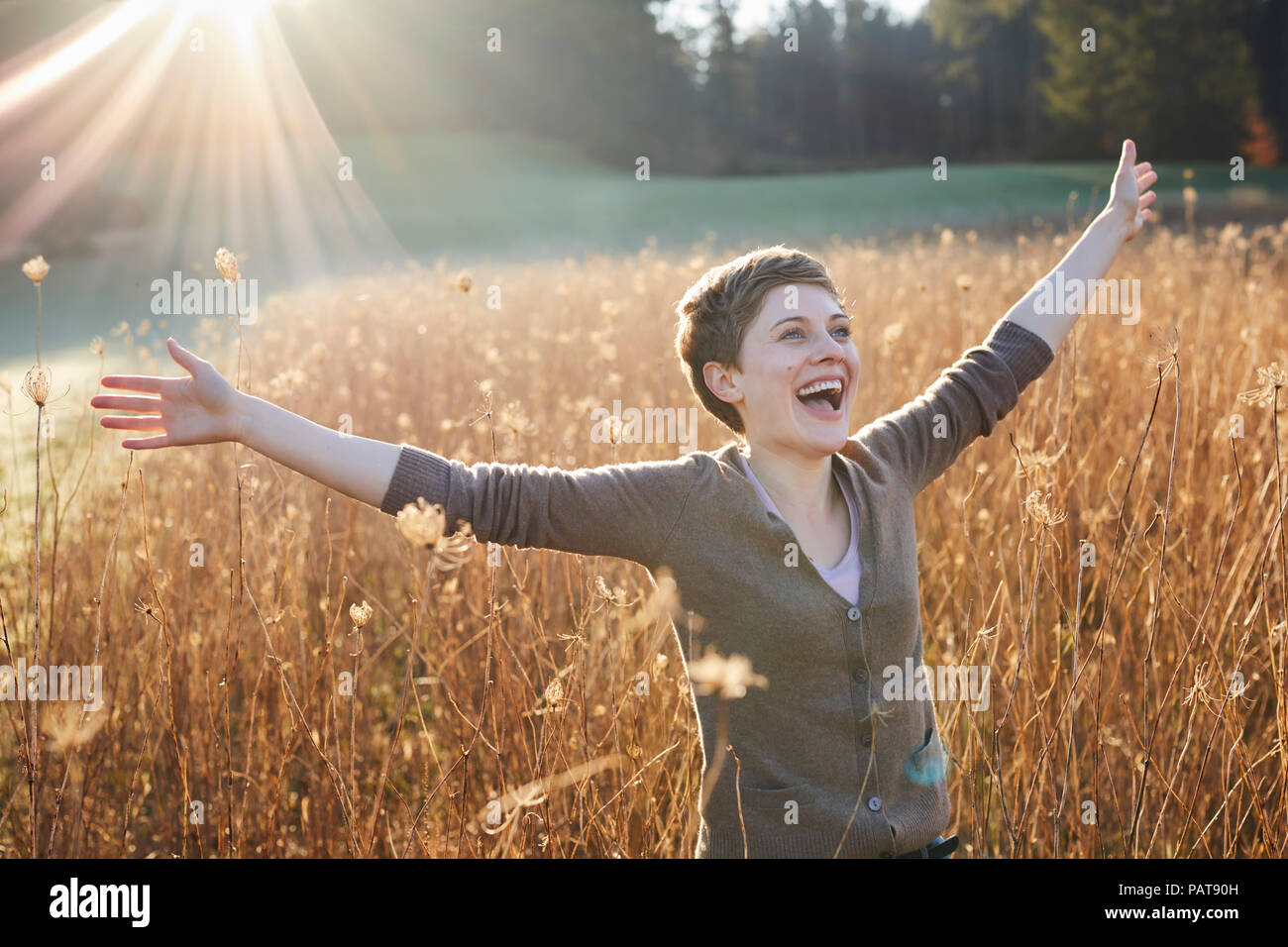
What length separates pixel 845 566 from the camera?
1550 mm

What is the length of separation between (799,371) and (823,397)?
0.10 meters

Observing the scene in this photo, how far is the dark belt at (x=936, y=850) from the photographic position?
147cm

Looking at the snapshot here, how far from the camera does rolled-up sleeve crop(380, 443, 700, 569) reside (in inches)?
55.1

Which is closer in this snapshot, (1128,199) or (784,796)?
(784,796)

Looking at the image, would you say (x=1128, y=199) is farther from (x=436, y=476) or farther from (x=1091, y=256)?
(x=436, y=476)

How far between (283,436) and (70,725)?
44cm

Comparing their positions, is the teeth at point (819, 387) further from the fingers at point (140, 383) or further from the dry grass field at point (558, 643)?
the fingers at point (140, 383)

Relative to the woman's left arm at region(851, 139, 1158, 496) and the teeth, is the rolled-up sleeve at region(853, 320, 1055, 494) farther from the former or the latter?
the teeth

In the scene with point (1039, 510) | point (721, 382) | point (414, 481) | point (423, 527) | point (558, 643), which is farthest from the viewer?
point (558, 643)

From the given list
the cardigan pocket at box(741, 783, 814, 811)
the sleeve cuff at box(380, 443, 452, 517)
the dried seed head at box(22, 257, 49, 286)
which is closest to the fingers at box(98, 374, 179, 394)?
the sleeve cuff at box(380, 443, 452, 517)

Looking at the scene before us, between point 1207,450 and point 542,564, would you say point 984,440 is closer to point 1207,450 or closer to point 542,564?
point 1207,450

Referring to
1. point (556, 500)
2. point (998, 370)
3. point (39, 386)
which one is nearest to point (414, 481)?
point (556, 500)

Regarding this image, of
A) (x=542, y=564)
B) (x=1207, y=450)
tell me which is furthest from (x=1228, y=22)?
(x=542, y=564)

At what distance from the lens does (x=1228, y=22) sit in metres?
27.0
